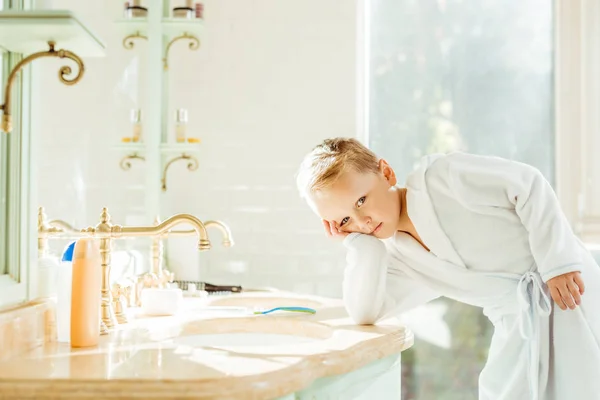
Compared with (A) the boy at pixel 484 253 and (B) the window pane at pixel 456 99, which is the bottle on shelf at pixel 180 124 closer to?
(B) the window pane at pixel 456 99

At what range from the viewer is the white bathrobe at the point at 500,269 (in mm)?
1563

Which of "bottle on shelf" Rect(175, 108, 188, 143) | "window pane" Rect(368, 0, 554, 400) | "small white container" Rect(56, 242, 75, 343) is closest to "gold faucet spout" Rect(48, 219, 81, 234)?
"small white container" Rect(56, 242, 75, 343)

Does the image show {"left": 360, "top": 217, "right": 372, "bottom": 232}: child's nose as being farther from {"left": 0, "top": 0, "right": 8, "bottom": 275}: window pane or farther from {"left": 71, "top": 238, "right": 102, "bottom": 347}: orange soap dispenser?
{"left": 0, "top": 0, "right": 8, "bottom": 275}: window pane

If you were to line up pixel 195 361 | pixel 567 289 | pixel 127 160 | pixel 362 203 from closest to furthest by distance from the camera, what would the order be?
pixel 195 361 < pixel 567 289 < pixel 362 203 < pixel 127 160

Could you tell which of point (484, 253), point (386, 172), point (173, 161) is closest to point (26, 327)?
point (386, 172)

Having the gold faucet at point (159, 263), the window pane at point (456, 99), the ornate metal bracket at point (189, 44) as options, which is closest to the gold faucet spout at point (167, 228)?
the gold faucet at point (159, 263)

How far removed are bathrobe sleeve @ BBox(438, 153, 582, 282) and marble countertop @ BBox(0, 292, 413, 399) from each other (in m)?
0.34

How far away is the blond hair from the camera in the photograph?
1.61m

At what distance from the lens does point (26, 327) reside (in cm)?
136

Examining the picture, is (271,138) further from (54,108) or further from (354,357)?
(354,357)

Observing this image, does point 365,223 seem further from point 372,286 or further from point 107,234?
point 107,234

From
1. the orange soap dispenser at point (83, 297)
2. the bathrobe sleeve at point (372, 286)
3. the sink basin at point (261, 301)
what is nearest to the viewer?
the orange soap dispenser at point (83, 297)

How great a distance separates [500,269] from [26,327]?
3.39 feet

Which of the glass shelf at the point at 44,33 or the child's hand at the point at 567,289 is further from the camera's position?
the child's hand at the point at 567,289
